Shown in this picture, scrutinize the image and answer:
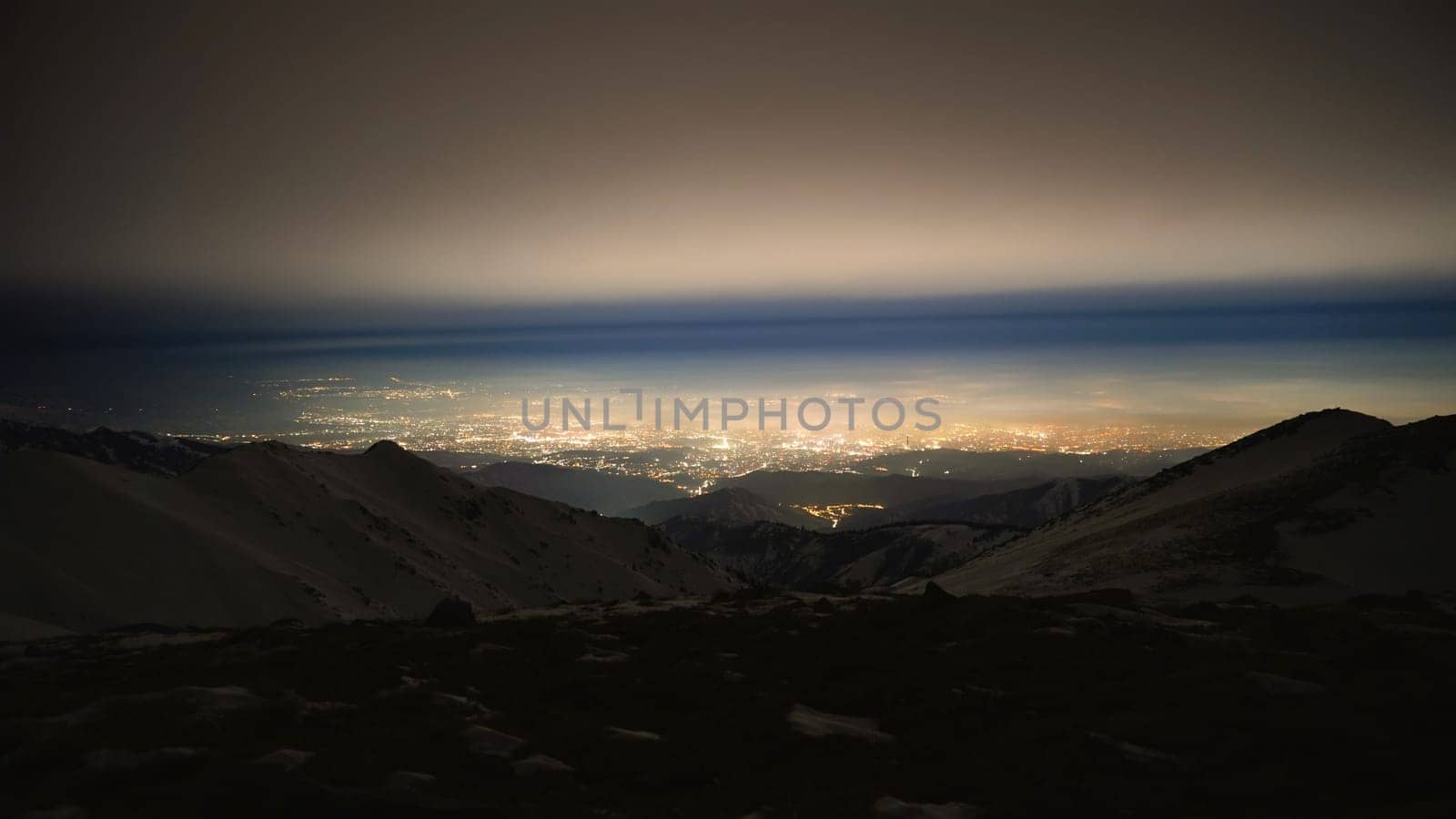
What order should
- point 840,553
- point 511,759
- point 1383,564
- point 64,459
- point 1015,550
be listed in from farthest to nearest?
point 840,553
point 1015,550
point 64,459
point 1383,564
point 511,759

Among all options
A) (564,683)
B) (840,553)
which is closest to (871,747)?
(564,683)

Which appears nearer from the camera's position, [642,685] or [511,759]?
[511,759]

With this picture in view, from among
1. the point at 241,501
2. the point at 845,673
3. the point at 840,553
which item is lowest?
the point at 840,553

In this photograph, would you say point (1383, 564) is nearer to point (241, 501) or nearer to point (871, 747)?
point (871, 747)

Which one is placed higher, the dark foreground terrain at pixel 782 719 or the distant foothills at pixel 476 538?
the dark foreground terrain at pixel 782 719

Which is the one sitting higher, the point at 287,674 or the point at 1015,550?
the point at 287,674
